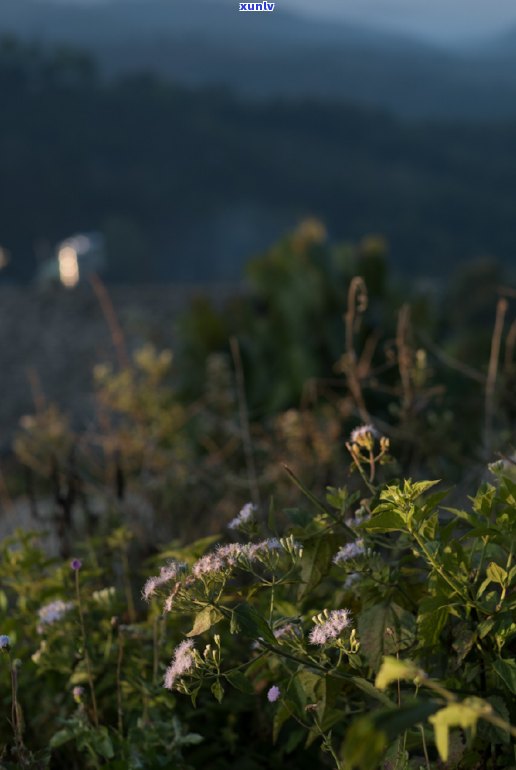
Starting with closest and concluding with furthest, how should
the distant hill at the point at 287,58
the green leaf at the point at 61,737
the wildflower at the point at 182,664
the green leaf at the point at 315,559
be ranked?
the wildflower at the point at 182,664, the green leaf at the point at 315,559, the green leaf at the point at 61,737, the distant hill at the point at 287,58

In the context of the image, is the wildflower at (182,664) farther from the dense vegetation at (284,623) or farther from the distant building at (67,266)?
the distant building at (67,266)

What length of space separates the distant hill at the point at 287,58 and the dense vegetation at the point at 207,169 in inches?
806

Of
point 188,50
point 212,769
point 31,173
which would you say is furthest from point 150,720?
point 188,50

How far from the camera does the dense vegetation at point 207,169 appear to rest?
7362 cm

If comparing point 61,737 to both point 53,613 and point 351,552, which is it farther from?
point 351,552

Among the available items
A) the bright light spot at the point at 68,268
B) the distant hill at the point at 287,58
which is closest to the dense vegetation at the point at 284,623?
the bright light spot at the point at 68,268

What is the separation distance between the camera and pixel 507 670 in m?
1.29

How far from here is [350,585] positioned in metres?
1.64

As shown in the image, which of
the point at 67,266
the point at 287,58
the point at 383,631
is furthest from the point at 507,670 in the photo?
the point at 287,58

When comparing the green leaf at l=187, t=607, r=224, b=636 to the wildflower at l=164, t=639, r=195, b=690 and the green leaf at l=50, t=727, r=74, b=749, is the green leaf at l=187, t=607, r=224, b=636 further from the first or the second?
the green leaf at l=50, t=727, r=74, b=749

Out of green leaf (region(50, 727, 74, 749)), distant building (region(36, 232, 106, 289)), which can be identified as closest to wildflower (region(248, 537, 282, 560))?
green leaf (region(50, 727, 74, 749))

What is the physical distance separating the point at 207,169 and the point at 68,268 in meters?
60.6

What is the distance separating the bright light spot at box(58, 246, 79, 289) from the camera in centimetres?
2384

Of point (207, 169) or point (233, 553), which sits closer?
point (233, 553)
